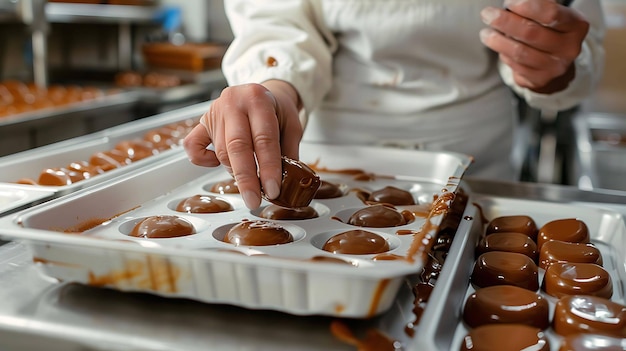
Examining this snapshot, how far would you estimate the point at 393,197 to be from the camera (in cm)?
119

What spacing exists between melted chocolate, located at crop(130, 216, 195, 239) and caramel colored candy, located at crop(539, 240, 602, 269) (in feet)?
1.77

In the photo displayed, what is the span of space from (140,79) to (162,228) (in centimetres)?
289

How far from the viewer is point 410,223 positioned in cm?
108

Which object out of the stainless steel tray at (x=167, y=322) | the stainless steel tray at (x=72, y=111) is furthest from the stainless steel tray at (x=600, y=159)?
the stainless steel tray at (x=72, y=111)

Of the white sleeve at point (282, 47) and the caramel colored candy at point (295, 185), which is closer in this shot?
the caramel colored candy at point (295, 185)

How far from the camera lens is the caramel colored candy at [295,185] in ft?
3.34

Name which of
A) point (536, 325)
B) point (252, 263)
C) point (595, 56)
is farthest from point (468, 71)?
point (252, 263)

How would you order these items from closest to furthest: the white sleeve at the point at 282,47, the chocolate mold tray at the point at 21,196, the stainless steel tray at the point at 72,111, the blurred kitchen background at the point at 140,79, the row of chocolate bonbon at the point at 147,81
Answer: the chocolate mold tray at the point at 21,196 → the white sleeve at the point at 282,47 → the stainless steel tray at the point at 72,111 → the blurred kitchen background at the point at 140,79 → the row of chocolate bonbon at the point at 147,81

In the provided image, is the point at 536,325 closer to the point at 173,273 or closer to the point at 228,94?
the point at 173,273

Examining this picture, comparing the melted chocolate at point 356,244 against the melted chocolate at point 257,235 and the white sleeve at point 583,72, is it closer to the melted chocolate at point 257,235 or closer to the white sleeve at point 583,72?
the melted chocolate at point 257,235

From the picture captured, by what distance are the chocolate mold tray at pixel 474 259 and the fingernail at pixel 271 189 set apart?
0.89ft

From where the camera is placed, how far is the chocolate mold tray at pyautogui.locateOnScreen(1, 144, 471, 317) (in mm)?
713

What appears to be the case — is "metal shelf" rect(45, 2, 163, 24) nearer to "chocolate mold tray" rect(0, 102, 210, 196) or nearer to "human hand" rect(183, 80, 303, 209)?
"chocolate mold tray" rect(0, 102, 210, 196)

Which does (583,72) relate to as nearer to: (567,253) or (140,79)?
(567,253)
